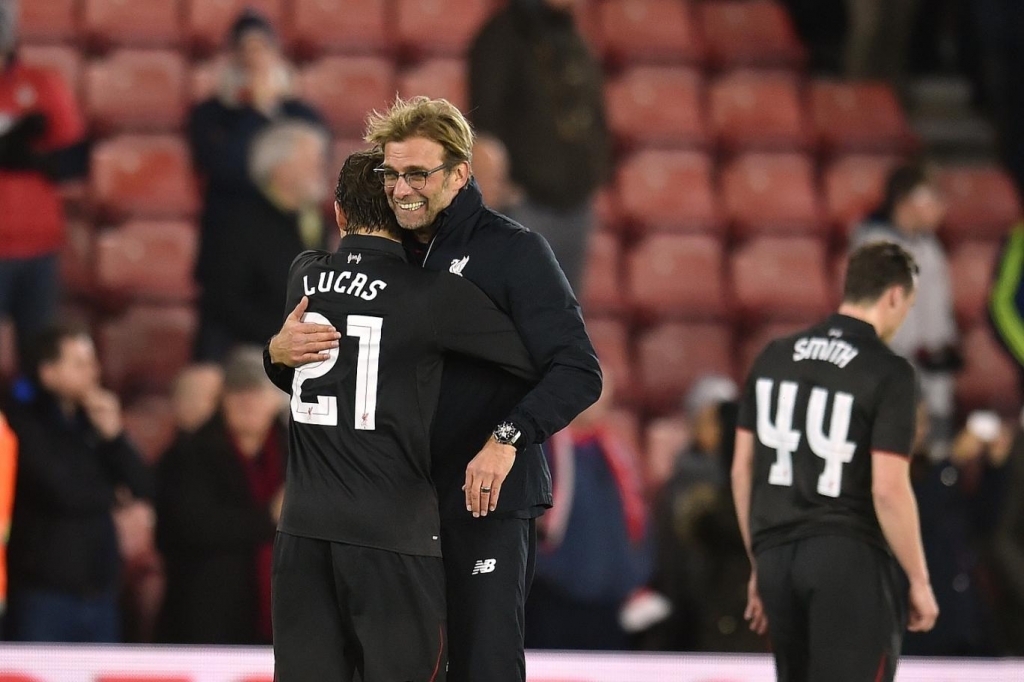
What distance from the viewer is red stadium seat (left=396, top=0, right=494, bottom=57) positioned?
31.0ft

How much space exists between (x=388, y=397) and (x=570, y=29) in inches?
176

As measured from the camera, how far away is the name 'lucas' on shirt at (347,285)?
11.9 feet

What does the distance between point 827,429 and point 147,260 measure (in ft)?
15.5

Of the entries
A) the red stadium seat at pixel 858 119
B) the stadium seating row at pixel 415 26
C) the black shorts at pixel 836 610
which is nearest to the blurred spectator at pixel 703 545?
the black shorts at pixel 836 610

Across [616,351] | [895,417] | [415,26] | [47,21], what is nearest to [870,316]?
[895,417]

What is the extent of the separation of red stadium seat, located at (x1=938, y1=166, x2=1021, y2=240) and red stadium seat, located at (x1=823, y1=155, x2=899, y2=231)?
38cm

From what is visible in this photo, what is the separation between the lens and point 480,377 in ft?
12.5

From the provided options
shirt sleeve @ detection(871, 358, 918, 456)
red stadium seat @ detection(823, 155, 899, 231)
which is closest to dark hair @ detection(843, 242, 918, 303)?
shirt sleeve @ detection(871, 358, 918, 456)

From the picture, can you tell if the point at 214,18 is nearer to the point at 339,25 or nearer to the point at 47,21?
the point at 339,25

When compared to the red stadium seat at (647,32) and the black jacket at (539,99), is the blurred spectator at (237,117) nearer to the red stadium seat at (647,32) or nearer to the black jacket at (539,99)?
the black jacket at (539,99)

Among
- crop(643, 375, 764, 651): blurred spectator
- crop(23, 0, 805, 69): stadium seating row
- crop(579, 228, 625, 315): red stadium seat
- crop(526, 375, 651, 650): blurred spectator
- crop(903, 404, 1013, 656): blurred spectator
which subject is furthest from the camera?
crop(23, 0, 805, 69): stadium seating row

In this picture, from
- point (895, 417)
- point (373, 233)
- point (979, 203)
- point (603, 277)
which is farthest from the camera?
point (979, 203)

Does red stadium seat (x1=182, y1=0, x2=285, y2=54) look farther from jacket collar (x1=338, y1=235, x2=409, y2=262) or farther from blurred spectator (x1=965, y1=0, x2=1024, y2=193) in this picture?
jacket collar (x1=338, y1=235, x2=409, y2=262)

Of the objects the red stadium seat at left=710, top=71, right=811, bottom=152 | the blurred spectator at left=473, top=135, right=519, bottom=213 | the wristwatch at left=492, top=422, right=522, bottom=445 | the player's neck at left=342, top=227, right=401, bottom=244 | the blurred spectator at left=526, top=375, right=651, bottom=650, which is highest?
the red stadium seat at left=710, top=71, right=811, bottom=152
